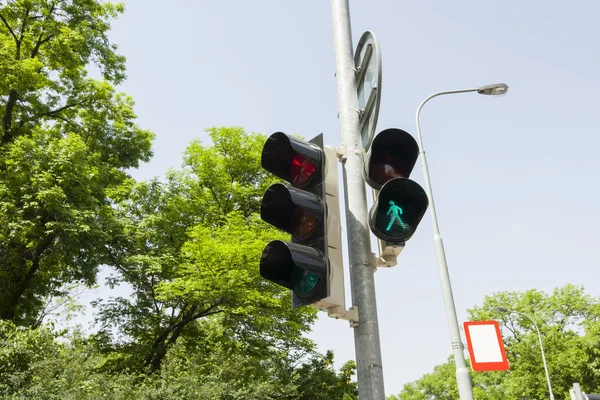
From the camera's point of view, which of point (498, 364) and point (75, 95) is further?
point (75, 95)

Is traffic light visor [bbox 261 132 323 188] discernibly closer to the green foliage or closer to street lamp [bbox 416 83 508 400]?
street lamp [bbox 416 83 508 400]

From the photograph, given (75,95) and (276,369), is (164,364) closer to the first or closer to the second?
(276,369)

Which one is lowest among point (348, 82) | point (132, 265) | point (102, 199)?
point (348, 82)

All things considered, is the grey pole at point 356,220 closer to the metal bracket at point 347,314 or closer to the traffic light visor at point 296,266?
the metal bracket at point 347,314

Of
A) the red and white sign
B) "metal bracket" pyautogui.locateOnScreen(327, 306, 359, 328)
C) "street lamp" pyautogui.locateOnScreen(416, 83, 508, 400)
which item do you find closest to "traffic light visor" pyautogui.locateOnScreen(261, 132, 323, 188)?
"metal bracket" pyautogui.locateOnScreen(327, 306, 359, 328)

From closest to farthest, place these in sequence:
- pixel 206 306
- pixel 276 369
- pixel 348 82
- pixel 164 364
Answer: pixel 348 82 → pixel 164 364 → pixel 206 306 → pixel 276 369

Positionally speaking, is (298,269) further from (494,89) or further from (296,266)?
(494,89)

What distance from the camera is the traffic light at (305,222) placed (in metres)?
2.96

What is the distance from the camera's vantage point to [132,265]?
2148cm

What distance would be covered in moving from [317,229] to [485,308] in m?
46.9

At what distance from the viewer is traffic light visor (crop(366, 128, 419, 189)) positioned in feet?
11.0

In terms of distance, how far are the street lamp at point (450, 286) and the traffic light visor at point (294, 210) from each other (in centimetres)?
471

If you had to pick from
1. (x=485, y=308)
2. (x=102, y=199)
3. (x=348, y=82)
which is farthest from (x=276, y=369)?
(x=485, y=308)

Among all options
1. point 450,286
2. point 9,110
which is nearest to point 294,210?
point 450,286
